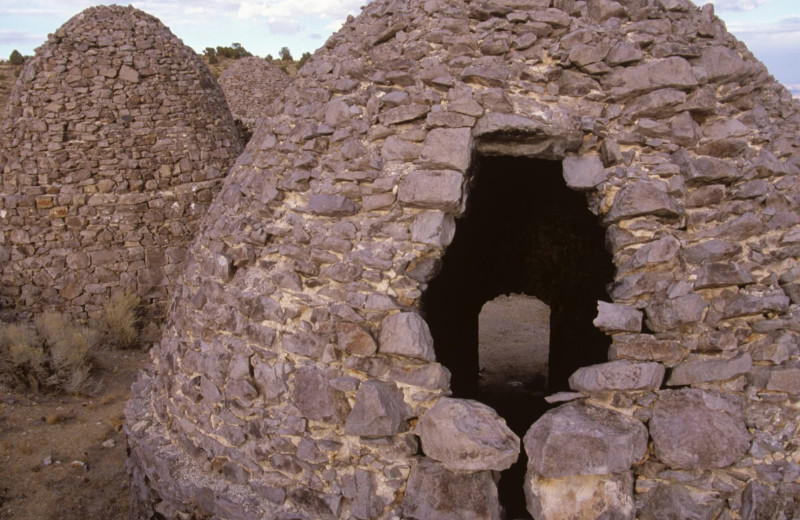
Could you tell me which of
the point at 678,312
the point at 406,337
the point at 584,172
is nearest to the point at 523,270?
the point at 584,172

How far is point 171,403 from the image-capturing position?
3801mm

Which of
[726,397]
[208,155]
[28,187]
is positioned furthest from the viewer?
[208,155]

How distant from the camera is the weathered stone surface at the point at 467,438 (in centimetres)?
261

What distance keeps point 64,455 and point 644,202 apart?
5322 mm

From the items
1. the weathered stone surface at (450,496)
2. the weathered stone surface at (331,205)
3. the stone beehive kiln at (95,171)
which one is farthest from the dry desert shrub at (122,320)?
the weathered stone surface at (450,496)

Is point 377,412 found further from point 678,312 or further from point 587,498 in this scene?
point 678,312

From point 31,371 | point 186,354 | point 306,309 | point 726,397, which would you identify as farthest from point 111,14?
point 726,397

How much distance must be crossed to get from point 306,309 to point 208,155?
613cm

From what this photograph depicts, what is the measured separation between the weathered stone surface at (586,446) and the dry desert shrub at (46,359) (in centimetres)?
588

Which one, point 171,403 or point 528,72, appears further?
point 171,403

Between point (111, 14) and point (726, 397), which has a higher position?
point (111, 14)

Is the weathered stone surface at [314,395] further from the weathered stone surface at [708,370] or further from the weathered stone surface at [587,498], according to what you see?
the weathered stone surface at [708,370]

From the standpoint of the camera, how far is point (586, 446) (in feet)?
8.40

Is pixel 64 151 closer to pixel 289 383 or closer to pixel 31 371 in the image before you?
pixel 31 371
